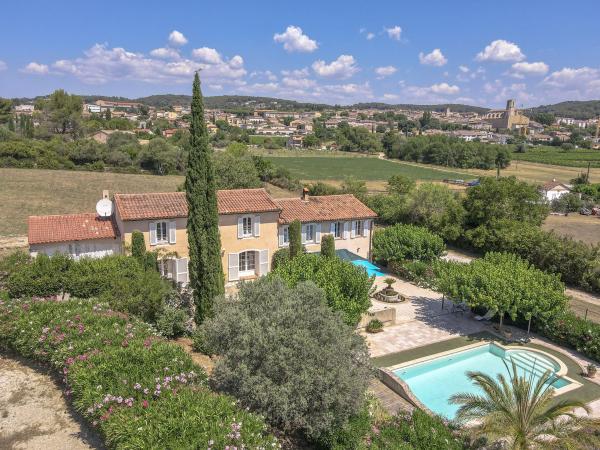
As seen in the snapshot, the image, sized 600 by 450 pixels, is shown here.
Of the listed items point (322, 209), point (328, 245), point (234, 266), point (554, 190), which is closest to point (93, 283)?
point (234, 266)

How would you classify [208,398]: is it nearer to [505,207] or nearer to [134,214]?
[134,214]

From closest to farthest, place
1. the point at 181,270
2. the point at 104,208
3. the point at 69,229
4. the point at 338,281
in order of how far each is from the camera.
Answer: the point at 338,281 → the point at 69,229 → the point at 104,208 → the point at 181,270

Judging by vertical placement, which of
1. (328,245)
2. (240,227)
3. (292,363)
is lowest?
(328,245)

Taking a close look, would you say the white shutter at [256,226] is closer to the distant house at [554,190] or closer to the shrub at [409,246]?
the shrub at [409,246]

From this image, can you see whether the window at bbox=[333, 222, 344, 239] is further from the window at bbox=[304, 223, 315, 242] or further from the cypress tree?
the cypress tree

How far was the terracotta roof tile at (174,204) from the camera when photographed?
26500mm

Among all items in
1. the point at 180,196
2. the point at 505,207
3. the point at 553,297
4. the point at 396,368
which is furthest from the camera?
the point at 505,207

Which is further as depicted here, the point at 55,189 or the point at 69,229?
the point at 55,189

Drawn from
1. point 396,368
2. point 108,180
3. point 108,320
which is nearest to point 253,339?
point 108,320

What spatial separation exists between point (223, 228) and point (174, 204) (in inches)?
133

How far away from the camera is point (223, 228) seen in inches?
1113

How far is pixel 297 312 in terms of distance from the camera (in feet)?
42.0

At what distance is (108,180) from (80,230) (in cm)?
4434

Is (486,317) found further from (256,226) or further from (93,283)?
(93,283)
